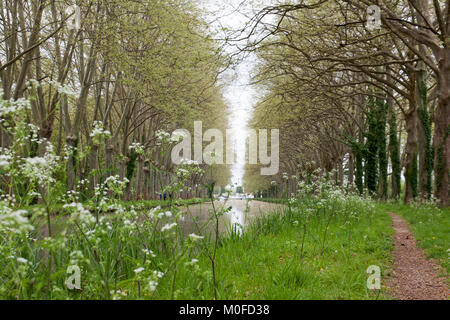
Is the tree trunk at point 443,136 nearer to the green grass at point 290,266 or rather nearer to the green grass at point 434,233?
the green grass at point 434,233

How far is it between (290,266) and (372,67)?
1418 centimetres

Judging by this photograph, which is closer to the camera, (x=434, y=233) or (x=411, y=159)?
(x=434, y=233)

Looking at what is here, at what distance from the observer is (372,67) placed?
607 inches

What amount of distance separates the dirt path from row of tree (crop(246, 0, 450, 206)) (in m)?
3.98

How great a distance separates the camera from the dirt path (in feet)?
14.0

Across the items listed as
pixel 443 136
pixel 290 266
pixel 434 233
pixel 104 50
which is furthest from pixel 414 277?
pixel 104 50

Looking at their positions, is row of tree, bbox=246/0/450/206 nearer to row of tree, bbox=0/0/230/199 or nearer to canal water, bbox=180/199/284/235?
canal water, bbox=180/199/284/235

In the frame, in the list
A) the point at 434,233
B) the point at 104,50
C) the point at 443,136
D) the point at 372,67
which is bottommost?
the point at 434,233

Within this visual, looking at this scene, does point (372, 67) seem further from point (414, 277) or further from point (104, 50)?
point (414, 277)

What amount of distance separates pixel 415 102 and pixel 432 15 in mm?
6299

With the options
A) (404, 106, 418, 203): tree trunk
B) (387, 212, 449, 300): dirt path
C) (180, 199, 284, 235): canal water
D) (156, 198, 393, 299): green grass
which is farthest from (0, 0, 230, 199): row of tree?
(404, 106, 418, 203): tree trunk

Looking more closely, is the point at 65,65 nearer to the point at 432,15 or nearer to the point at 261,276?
the point at 261,276
